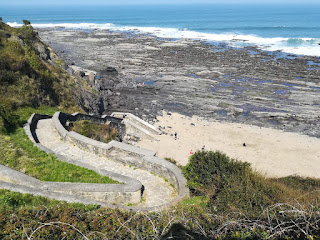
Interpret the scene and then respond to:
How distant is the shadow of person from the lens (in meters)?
4.93

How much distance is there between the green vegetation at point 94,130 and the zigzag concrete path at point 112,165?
4.66 feet

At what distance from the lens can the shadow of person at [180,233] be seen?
4926 mm

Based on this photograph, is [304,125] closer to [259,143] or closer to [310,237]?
[259,143]

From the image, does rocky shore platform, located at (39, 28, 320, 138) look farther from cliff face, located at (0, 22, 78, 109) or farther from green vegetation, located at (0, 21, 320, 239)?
green vegetation, located at (0, 21, 320, 239)

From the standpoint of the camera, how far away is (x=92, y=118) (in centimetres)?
1580

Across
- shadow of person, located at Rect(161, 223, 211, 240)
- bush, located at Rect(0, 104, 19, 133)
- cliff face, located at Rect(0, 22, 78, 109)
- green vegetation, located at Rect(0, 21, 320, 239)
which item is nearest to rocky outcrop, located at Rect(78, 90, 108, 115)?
cliff face, located at Rect(0, 22, 78, 109)

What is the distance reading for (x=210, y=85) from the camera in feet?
→ 96.4

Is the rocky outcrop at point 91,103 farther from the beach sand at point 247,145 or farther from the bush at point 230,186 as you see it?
the bush at point 230,186

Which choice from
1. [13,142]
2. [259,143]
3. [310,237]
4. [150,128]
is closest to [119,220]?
[310,237]

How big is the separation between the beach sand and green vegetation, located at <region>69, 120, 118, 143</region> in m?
2.29

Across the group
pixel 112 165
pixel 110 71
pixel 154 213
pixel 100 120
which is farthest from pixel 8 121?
pixel 110 71

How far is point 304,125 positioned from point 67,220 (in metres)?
20.2

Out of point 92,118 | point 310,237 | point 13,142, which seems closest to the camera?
point 310,237

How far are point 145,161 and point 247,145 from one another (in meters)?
9.65
